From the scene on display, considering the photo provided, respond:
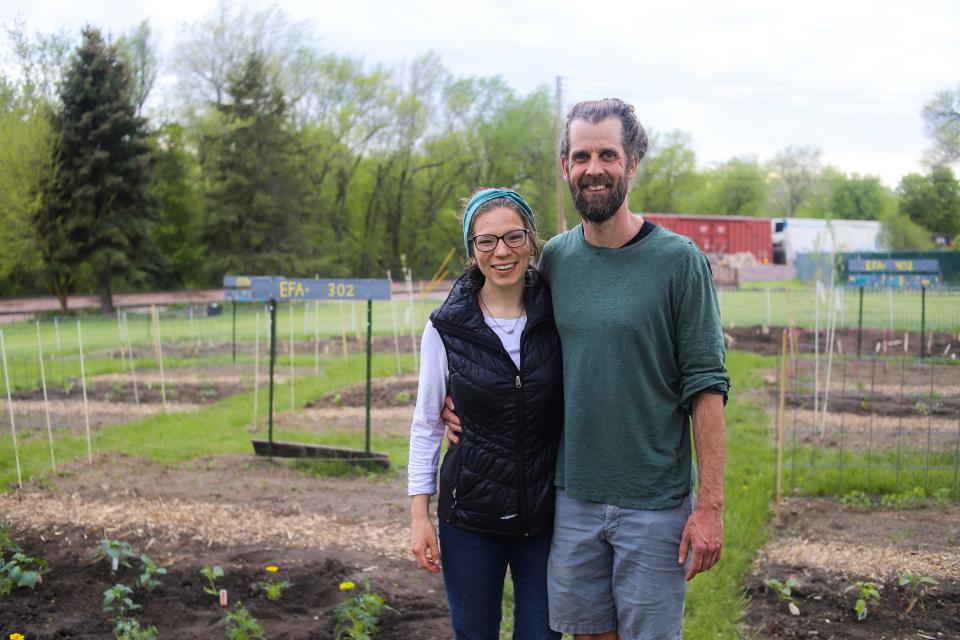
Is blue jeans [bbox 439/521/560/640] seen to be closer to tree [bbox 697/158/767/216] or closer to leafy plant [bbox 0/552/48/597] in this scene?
leafy plant [bbox 0/552/48/597]

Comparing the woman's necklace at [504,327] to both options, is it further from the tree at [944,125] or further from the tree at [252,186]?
the tree at [252,186]

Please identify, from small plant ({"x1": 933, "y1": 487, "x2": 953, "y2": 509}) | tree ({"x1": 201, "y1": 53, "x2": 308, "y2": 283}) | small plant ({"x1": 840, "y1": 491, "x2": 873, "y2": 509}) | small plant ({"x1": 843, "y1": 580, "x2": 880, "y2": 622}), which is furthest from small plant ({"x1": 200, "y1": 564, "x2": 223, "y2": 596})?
tree ({"x1": 201, "y1": 53, "x2": 308, "y2": 283})

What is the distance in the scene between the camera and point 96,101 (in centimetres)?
2922

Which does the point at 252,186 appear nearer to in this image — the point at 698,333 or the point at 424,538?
the point at 424,538

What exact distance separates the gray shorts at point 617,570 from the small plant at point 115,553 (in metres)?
2.85

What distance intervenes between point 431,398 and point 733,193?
62.7 metres

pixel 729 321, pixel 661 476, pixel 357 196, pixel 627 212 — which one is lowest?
pixel 729 321

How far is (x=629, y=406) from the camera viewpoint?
2.36 metres

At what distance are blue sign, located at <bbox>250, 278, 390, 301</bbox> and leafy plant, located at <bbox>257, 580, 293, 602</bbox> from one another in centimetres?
328

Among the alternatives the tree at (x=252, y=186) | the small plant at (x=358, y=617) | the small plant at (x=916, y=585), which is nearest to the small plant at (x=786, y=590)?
the small plant at (x=916, y=585)

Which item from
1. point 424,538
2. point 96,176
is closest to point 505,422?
point 424,538

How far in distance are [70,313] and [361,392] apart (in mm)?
22581


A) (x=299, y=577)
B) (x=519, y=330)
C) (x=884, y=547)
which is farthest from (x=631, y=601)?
(x=884, y=547)

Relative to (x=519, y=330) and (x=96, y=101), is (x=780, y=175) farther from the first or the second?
(x=519, y=330)
